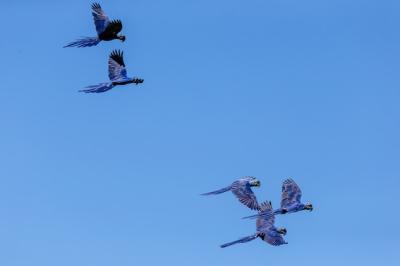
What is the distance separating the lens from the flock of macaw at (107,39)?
69.8 m

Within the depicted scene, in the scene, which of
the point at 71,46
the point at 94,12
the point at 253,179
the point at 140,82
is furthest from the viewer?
the point at 253,179

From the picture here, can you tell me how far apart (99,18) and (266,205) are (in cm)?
2119

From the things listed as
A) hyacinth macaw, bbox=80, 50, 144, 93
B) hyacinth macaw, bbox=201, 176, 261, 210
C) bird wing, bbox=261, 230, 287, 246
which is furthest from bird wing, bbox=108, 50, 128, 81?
bird wing, bbox=261, 230, 287, 246

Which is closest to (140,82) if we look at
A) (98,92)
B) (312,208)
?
(98,92)

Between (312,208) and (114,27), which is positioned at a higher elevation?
(114,27)

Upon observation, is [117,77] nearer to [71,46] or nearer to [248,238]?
[71,46]

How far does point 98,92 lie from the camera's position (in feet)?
233

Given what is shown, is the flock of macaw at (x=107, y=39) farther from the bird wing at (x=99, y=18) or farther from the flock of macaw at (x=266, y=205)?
the flock of macaw at (x=266, y=205)

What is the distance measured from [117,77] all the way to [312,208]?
821 inches

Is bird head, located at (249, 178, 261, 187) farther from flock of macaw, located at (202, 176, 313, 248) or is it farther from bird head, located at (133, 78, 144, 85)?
bird head, located at (133, 78, 144, 85)

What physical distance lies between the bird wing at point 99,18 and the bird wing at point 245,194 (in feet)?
62.8

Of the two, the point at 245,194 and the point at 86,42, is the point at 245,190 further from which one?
the point at 86,42

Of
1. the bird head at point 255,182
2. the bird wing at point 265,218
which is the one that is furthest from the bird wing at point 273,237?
the bird head at point 255,182

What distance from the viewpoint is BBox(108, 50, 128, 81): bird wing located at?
7656 cm
